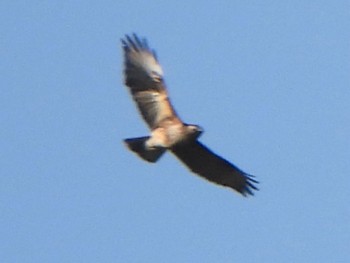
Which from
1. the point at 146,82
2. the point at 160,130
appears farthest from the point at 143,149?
the point at 146,82

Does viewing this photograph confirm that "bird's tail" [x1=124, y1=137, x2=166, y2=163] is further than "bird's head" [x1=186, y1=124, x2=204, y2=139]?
No

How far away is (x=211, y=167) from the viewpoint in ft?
48.6

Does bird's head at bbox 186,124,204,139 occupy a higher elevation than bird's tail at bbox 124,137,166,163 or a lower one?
higher

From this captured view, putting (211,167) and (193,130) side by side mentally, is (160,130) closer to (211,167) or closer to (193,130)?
(193,130)

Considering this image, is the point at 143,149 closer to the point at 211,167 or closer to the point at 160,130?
the point at 160,130

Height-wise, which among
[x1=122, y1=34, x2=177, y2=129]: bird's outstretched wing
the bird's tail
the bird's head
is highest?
[x1=122, y1=34, x2=177, y2=129]: bird's outstretched wing

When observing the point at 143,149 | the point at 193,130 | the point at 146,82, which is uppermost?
the point at 146,82

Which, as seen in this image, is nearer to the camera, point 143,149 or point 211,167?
point 143,149

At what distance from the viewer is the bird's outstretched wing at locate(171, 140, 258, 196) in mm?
14406

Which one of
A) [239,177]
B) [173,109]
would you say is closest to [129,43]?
[173,109]

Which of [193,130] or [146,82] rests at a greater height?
[146,82]

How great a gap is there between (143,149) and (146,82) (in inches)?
41.4

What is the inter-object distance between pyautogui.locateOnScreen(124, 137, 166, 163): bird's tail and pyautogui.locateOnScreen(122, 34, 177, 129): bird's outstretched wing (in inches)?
9.8

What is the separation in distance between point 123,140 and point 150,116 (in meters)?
0.47
